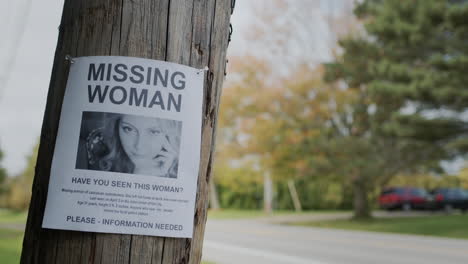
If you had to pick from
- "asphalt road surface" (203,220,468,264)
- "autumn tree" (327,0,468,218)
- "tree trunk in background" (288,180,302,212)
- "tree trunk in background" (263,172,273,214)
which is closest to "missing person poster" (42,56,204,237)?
"asphalt road surface" (203,220,468,264)

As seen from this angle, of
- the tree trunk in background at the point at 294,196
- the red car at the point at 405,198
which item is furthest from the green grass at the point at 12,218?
the red car at the point at 405,198

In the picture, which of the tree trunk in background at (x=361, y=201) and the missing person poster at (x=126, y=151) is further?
the tree trunk in background at (x=361, y=201)

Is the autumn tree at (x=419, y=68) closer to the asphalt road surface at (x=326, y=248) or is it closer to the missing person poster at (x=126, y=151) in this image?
the asphalt road surface at (x=326, y=248)

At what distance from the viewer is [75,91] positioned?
1.70 metres

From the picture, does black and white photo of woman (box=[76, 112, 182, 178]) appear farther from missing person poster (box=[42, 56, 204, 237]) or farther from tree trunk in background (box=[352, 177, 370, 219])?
tree trunk in background (box=[352, 177, 370, 219])

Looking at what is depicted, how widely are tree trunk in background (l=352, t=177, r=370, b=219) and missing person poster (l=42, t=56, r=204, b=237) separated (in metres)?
23.9

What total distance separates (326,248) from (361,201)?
12416mm

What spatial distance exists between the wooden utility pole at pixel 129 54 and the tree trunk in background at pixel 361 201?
77.9 feet

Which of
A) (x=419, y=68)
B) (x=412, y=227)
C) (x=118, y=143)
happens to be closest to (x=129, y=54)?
(x=118, y=143)

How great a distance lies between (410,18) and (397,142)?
5809mm

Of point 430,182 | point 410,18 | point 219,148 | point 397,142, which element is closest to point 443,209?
point 430,182

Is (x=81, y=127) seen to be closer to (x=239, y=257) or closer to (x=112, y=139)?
(x=112, y=139)

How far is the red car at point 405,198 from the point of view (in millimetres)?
34219

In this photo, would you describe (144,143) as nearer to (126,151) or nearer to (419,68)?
(126,151)
